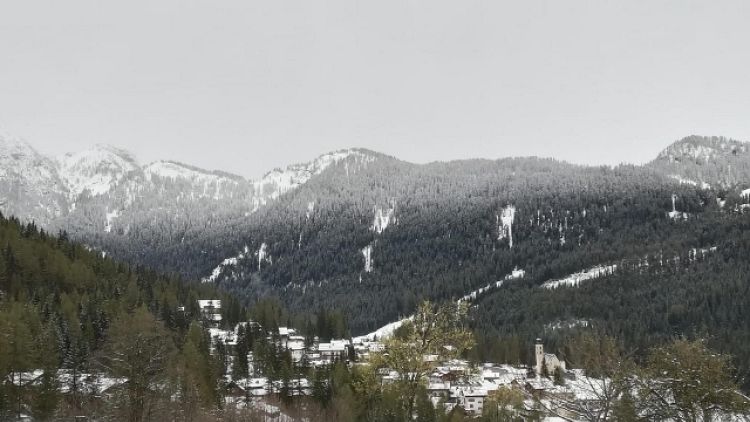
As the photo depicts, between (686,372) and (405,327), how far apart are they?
10.5 meters

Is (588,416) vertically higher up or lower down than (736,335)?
higher up

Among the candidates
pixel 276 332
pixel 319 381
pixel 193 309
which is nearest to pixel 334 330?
pixel 276 332

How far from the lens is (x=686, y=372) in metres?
23.5

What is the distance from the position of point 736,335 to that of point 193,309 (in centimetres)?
12537

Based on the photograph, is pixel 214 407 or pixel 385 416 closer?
pixel 385 416

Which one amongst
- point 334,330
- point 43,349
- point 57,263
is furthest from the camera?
point 334,330

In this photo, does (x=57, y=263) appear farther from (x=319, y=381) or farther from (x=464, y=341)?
(x=464, y=341)

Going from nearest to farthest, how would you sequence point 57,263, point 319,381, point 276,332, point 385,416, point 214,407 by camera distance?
point 385,416
point 214,407
point 319,381
point 57,263
point 276,332

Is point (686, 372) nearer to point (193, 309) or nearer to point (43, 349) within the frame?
point (43, 349)

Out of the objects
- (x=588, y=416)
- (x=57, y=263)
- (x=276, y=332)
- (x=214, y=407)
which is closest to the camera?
(x=588, y=416)

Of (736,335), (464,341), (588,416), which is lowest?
(736,335)

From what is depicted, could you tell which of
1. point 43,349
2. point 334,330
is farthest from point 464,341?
point 334,330

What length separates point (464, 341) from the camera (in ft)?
81.3

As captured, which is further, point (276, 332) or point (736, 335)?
point (736, 335)
